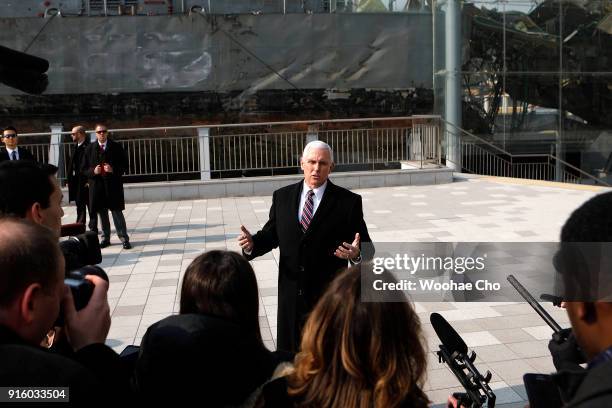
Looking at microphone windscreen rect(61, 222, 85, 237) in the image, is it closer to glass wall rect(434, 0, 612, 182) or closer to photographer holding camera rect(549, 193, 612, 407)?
photographer holding camera rect(549, 193, 612, 407)

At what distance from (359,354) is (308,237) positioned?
180 cm

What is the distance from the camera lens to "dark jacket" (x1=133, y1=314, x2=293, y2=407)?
1.80 meters

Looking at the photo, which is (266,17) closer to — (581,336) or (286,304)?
(286,304)

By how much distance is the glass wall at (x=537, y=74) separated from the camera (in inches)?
688

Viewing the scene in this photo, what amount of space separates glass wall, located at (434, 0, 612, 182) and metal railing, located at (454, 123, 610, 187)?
0.90 feet

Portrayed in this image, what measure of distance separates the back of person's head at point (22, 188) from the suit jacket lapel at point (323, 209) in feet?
4.57

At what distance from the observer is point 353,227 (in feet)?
11.2

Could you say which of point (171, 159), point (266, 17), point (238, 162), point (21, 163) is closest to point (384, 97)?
point (266, 17)

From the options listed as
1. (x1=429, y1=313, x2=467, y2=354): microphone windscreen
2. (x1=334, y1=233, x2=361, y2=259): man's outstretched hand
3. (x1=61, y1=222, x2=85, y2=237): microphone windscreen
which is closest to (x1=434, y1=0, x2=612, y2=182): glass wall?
(x1=334, y1=233, x2=361, y2=259): man's outstretched hand

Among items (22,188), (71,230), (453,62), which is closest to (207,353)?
(22,188)

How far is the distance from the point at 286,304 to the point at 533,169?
16.1 m

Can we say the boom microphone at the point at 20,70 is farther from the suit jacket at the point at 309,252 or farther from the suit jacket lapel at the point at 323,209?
the suit jacket lapel at the point at 323,209

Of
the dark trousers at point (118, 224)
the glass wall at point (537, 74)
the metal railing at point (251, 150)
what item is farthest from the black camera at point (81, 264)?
the glass wall at point (537, 74)

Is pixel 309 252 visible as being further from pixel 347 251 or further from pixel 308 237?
pixel 347 251
